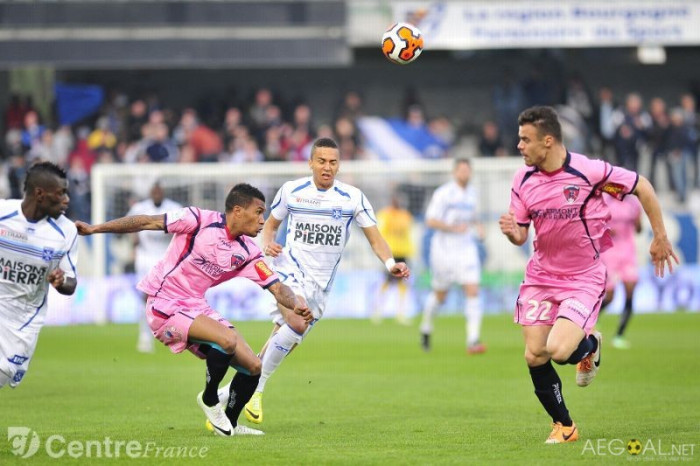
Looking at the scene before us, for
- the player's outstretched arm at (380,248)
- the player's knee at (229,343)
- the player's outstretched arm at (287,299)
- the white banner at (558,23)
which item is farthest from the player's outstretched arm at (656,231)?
the white banner at (558,23)

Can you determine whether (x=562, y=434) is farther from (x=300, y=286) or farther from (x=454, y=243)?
(x=454, y=243)

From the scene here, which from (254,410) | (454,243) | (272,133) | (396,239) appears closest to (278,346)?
(254,410)

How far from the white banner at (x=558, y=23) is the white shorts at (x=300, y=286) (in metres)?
19.3

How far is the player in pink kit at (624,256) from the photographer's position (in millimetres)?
18781

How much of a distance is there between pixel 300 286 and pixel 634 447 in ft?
12.3

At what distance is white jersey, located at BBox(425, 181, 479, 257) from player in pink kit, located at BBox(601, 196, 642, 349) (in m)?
2.30

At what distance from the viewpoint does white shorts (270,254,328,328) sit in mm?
11305

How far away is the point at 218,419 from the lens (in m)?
9.84

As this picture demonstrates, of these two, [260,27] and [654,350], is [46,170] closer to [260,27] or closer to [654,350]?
[654,350]

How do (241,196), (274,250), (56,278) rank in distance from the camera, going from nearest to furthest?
(56,278) < (241,196) < (274,250)

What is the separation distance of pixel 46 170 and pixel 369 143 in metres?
21.0

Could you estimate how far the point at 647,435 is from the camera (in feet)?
31.7

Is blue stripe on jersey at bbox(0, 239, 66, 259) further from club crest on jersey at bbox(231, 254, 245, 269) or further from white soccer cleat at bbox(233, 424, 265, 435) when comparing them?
white soccer cleat at bbox(233, 424, 265, 435)

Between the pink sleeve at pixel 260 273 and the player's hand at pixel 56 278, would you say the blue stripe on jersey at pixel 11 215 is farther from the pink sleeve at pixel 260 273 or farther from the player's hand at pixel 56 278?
the pink sleeve at pixel 260 273
